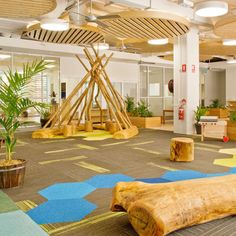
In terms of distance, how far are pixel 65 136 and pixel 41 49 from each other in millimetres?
3898

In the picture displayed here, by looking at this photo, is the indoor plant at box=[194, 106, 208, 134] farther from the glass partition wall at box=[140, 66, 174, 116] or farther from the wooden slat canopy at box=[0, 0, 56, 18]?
the glass partition wall at box=[140, 66, 174, 116]

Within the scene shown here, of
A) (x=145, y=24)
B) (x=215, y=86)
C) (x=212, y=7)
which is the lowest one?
(x=215, y=86)

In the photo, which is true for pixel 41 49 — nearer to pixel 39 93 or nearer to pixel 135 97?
pixel 39 93

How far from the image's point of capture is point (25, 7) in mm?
5145

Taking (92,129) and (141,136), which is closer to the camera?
(141,136)

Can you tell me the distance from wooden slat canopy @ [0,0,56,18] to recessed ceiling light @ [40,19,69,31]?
0.60 meters

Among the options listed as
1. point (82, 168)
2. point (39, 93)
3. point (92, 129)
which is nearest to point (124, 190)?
point (82, 168)

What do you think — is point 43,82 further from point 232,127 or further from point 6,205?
point 6,205

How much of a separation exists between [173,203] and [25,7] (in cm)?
443

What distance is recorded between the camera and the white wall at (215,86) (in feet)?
63.8

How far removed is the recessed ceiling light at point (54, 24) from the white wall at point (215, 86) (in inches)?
Answer: 586

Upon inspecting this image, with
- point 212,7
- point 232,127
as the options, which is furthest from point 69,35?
point 232,127

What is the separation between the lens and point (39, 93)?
11.9m

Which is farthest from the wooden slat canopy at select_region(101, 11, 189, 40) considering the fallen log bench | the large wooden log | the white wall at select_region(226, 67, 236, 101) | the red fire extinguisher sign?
the white wall at select_region(226, 67, 236, 101)
